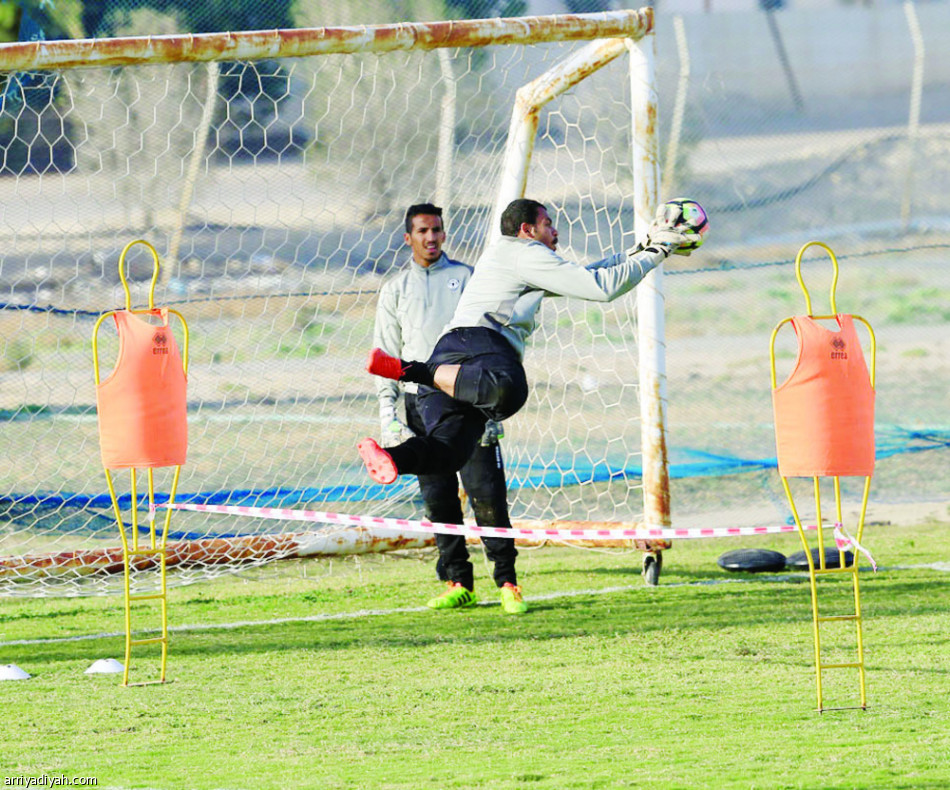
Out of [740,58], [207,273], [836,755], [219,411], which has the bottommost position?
[836,755]

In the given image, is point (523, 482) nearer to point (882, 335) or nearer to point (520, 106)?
point (520, 106)

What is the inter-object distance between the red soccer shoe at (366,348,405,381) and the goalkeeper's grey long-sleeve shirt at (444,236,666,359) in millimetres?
417

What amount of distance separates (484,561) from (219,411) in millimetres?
3969

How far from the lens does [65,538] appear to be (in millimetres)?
8672

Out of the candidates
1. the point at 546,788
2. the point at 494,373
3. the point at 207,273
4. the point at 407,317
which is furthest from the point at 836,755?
the point at 207,273

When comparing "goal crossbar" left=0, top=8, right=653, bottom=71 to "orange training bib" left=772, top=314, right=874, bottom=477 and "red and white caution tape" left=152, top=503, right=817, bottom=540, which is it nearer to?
"red and white caution tape" left=152, top=503, right=817, bottom=540

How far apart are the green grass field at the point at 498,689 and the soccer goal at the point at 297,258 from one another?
613mm

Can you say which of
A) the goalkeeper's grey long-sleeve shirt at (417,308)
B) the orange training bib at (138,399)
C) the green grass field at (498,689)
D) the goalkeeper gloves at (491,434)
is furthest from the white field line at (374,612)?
the orange training bib at (138,399)

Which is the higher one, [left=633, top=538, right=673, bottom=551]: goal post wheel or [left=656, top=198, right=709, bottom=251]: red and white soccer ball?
[left=656, top=198, right=709, bottom=251]: red and white soccer ball

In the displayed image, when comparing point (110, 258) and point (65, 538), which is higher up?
point (110, 258)

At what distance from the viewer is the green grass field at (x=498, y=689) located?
4445mm

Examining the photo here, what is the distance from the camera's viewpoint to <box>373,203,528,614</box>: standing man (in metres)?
7.08

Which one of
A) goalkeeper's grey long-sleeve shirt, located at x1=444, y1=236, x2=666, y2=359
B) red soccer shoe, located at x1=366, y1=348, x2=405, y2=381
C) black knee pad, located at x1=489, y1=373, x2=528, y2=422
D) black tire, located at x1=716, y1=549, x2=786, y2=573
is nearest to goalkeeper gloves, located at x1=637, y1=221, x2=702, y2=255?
goalkeeper's grey long-sleeve shirt, located at x1=444, y1=236, x2=666, y2=359

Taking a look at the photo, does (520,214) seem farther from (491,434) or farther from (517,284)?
(491,434)
